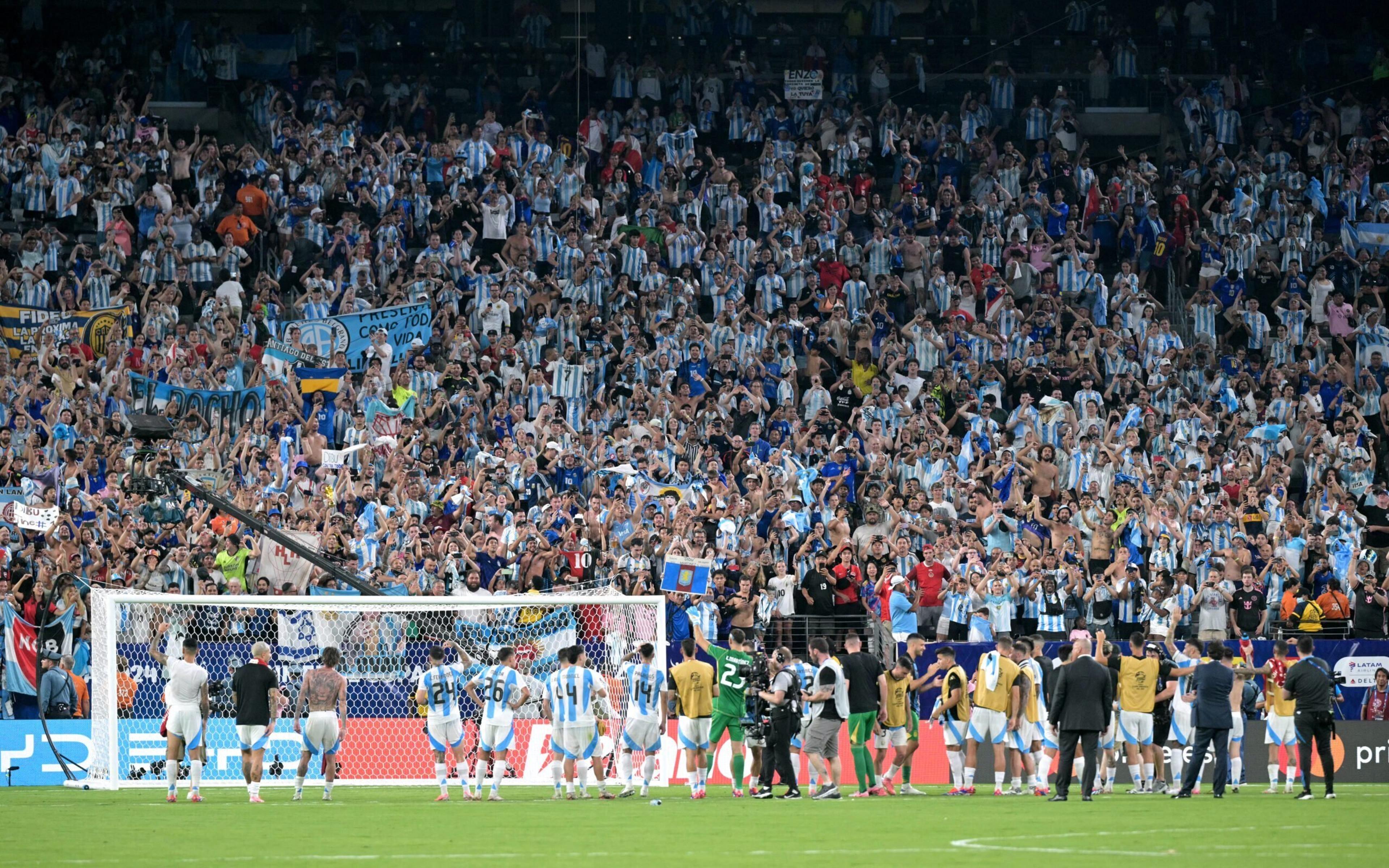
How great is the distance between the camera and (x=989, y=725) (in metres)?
21.8

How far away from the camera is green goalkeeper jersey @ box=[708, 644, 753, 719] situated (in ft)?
69.3

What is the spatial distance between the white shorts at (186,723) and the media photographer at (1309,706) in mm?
11271

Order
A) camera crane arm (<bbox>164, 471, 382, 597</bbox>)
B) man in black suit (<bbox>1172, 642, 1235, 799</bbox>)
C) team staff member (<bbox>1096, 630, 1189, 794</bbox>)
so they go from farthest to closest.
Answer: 1. camera crane arm (<bbox>164, 471, 382, 597</bbox>)
2. team staff member (<bbox>1096, 630, 1189, 794</bbox>)
3. man in black suit (<bbox>1172, 642, 1235, 799</bbox>)

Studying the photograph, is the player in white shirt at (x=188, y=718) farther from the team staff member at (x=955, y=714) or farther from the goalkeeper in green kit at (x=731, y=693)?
the team staff member at (x=955, y=714)

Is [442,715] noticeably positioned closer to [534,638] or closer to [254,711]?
[254,711]

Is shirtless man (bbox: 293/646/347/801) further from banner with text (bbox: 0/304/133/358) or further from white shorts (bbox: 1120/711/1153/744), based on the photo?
banner with text (bbox: 0/304/133/358)

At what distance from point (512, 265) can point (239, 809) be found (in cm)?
1513

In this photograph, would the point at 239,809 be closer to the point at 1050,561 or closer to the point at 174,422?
the point at 174,422

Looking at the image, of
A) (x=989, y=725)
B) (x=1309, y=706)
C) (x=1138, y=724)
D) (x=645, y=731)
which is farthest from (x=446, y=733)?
(x=1309, y=706)

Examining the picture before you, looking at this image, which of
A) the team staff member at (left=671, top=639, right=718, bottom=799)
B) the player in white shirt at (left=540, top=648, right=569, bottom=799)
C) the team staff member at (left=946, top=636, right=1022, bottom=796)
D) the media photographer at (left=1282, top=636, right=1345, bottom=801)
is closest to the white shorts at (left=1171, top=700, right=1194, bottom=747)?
the team staff member at (left=946, top=636, right=1022, bottom=796)

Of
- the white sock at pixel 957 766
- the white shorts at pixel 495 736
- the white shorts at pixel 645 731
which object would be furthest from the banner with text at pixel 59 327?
the white sock at pixel 957 766

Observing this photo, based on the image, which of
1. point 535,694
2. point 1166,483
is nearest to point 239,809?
point 535,694

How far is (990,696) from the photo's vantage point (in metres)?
21.8

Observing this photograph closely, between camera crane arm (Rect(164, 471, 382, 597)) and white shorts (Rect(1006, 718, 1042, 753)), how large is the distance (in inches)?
298
